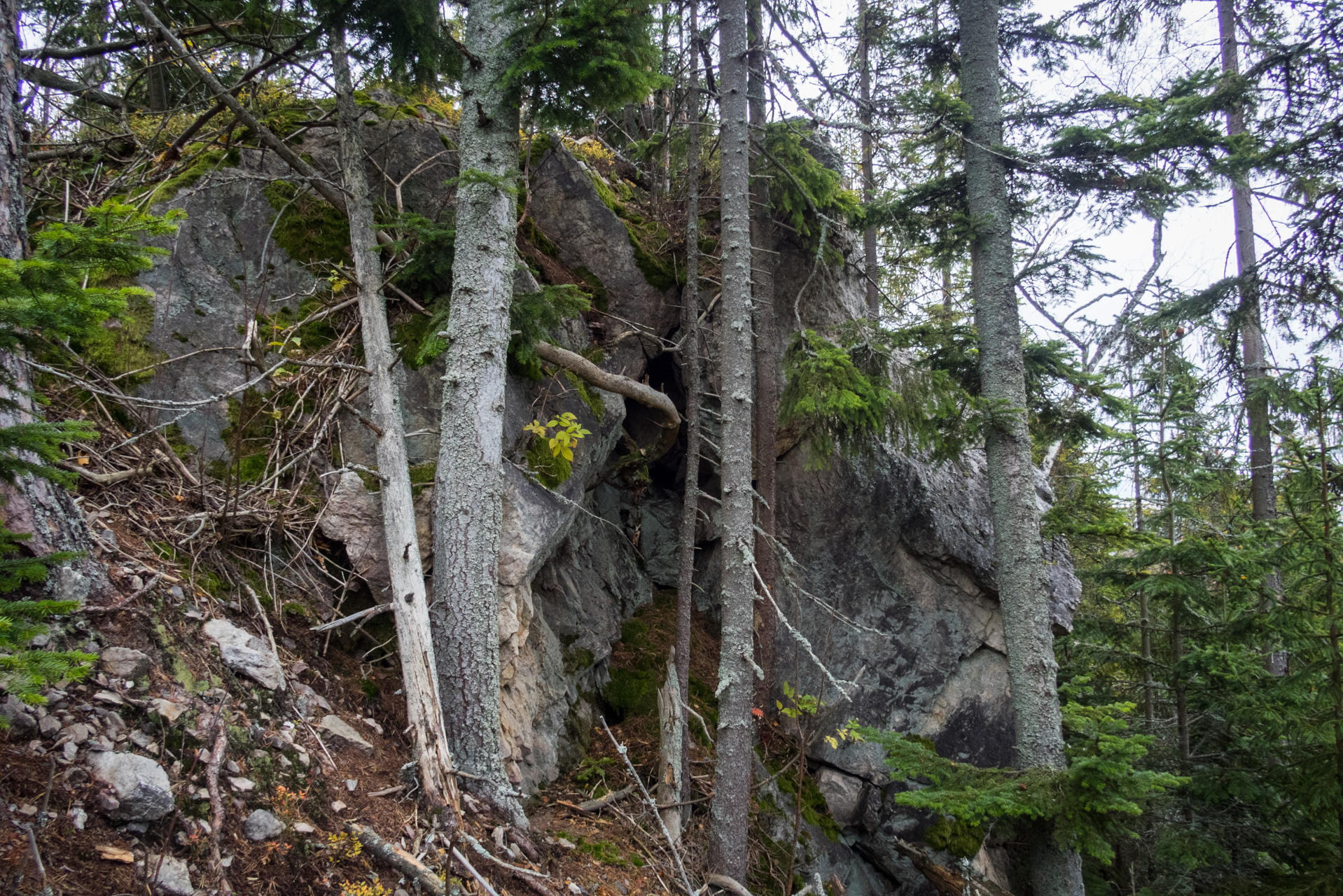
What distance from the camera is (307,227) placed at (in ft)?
21.3

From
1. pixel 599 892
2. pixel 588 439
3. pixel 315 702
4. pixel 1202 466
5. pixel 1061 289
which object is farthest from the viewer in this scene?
pixel 1202 466

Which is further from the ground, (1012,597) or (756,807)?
(1012,597)

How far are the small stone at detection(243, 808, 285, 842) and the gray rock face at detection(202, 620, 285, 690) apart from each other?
897mm

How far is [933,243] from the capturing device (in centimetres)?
877

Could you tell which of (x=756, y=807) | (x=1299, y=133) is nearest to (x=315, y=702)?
(x=756, y=807)

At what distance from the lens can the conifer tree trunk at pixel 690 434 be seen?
703 centimetres

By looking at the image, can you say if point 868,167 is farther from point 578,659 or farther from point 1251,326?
point 578,659

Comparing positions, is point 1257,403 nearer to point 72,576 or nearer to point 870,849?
point 870,849

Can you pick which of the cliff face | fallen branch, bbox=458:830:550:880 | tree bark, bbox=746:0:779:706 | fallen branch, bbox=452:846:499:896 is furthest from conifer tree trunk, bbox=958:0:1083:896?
fallen branch, bbox=452:846:499:896

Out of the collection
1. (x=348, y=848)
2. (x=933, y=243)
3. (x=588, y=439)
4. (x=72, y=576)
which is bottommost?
(x=348, y=848)

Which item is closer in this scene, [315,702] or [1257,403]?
[315,702]

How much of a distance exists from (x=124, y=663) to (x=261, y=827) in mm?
1080

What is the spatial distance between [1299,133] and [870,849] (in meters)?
9.61

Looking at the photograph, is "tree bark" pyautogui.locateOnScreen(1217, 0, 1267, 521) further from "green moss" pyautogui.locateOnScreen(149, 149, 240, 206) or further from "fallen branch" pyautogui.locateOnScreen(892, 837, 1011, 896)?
"green moss" pyautogui.locateOnScreen(149, 149, 240, 206)
